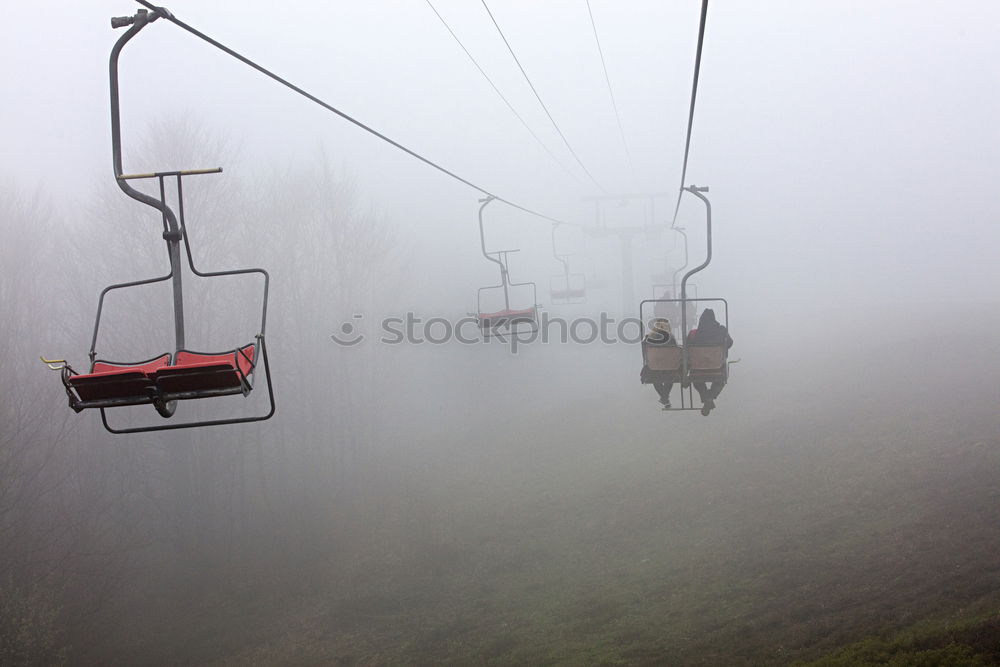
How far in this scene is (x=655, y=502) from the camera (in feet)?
87.5

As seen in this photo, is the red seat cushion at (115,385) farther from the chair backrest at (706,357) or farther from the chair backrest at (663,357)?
the chair backrest at (706,357)

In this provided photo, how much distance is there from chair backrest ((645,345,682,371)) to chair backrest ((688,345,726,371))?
175 mm

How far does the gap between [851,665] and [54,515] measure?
66.5 feet

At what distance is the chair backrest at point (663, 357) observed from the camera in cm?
1041

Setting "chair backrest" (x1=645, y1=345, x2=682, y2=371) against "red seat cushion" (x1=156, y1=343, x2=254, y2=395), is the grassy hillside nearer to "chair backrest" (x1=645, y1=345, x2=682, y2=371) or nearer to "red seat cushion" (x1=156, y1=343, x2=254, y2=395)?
"chair backrest" (x1=645, y1=345, x2=682, y2=371)

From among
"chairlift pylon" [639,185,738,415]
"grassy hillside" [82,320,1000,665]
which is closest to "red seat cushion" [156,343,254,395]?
"chairlift pylon" [639,185,738,415]

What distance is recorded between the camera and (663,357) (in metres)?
10.5

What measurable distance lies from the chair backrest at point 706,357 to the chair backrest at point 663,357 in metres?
0.17

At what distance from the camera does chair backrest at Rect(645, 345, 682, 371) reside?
10.4 m

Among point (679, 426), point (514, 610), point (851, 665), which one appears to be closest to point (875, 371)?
point (679, 426)

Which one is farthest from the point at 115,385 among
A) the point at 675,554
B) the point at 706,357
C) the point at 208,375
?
the point at 675,554

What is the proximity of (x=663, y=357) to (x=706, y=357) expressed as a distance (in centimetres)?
53

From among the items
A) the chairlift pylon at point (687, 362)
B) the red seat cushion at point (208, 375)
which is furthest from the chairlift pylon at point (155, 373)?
the chairlift pylon at point (687, 362)

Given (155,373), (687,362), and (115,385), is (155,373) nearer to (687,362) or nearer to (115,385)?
(115,385)
